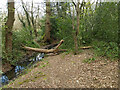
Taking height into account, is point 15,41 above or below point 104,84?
above

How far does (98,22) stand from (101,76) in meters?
3.19

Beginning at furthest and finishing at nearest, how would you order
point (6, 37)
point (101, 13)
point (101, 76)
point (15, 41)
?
point (15, 41) < point (6, 37) < point (101, 13) < point (101, 76)

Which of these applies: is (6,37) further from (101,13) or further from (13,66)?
(101,13)

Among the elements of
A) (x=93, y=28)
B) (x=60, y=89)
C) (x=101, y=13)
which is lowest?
(x=60, y=89)

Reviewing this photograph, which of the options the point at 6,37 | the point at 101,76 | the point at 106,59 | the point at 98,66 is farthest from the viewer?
the point at 6,37

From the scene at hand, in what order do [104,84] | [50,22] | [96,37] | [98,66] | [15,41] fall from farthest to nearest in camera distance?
→ [50,22] < [15,41] < [96,37] < [98,66] < [104,84]

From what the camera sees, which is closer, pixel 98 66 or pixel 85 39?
pixel 98 66

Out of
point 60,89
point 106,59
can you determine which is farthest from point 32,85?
point 106,59

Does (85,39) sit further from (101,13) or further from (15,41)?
(15,41)

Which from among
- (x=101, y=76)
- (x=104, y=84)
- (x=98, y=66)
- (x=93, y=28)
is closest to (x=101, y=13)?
(x=93, y=28)

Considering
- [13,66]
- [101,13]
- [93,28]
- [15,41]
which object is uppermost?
[101,13]

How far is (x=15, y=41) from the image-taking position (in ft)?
24.3

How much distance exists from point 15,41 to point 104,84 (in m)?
6.29

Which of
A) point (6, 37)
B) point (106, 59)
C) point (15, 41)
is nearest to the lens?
point (106, 59)
